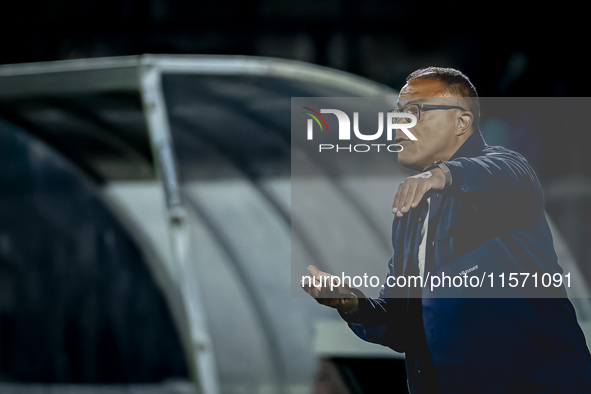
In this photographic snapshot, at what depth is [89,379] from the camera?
5555 millimetres

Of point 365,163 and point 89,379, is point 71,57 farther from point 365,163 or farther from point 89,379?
point 365,163

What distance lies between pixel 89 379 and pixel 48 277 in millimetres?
1244

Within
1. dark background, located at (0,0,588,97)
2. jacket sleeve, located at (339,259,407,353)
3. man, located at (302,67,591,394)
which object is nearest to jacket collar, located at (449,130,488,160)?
man, located at (302,67,591,394)

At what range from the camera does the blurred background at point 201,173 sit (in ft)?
11.0

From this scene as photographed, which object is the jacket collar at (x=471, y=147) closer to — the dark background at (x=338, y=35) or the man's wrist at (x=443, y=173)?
the man's wrist at (x=443, y=173)

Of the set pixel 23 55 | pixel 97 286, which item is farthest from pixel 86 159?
pixel 23 55

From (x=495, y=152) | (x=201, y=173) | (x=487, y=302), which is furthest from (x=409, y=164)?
(x=201, y=173)

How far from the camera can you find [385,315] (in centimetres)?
113

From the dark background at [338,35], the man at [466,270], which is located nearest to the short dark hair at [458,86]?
the man at [466,270]

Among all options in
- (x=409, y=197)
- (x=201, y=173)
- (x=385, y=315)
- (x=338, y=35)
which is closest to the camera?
(x=409, y=197)

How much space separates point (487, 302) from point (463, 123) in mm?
401

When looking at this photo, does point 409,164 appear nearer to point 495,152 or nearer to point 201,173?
point 495,152

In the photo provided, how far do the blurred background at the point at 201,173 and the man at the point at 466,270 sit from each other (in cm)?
138

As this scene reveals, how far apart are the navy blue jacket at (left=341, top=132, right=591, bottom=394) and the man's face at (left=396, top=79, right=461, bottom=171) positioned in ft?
0.14
